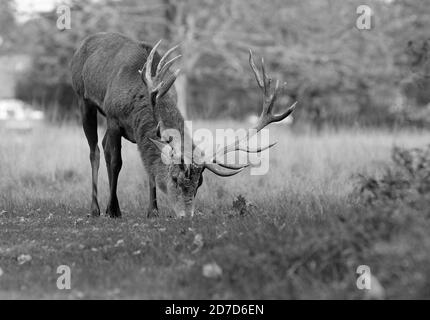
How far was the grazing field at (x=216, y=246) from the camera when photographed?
5406 mm

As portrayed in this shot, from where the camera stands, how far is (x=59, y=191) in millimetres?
11656

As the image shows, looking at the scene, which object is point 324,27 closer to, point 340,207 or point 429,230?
point 340,207

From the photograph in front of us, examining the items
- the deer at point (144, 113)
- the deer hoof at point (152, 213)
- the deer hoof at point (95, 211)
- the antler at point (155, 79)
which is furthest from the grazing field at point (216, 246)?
the antler at point (155, 79)

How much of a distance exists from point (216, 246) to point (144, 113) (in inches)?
114

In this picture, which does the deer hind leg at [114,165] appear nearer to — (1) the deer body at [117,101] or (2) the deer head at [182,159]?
(1) the deer body at [117,101]

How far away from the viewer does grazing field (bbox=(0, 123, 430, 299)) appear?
541 cm

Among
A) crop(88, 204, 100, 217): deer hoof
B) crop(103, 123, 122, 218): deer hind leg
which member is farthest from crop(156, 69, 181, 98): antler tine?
crop(88, 204, 100, 217): deer hoof

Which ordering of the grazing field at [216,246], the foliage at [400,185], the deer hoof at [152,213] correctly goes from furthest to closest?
the deer hoof at [152,213], the foliage at [400,185], the grazing field at [216,246]

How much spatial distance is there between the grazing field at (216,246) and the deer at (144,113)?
0.42m

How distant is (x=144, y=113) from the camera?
9.07m

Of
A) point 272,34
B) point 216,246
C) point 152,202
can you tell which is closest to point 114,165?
point 152,202

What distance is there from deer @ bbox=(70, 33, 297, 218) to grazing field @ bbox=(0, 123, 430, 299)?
1.37 feet

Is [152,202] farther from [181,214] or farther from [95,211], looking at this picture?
[181,214]
